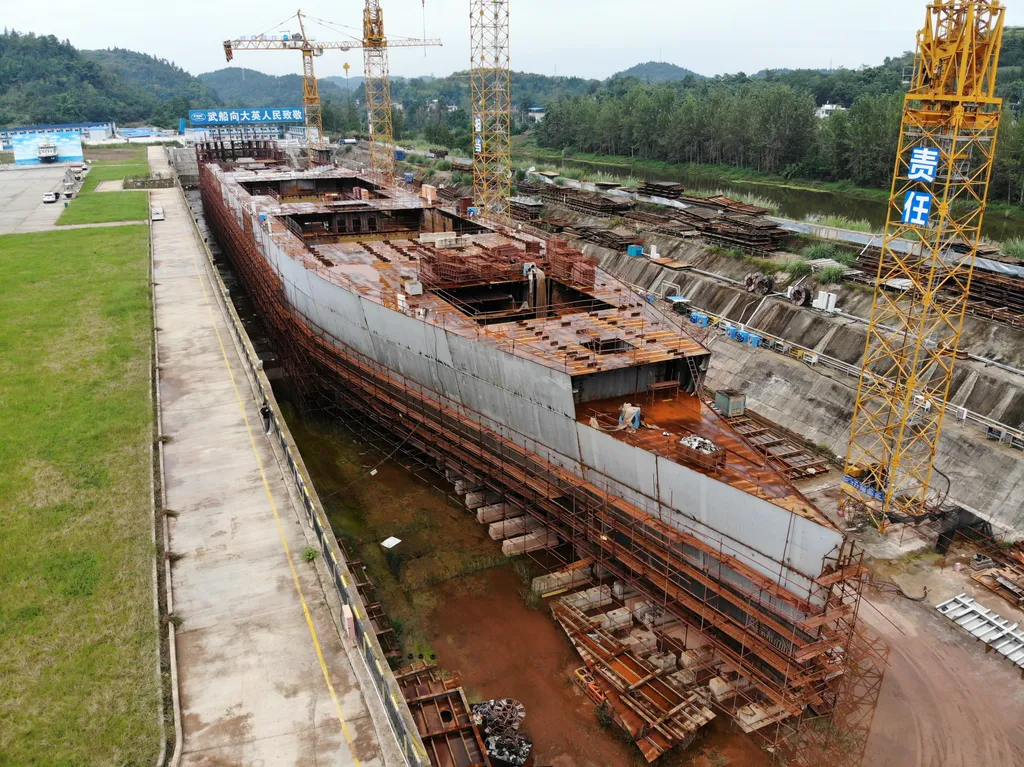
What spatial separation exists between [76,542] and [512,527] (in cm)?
1125

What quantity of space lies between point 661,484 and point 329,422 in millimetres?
17113

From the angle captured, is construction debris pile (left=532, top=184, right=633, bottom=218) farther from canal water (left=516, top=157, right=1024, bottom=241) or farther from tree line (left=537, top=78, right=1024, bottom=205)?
tree line (left=537, top=78, right=1024, bottom=205)

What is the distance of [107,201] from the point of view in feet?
237

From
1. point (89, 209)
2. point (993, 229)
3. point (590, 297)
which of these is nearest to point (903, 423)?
point (590, 297)

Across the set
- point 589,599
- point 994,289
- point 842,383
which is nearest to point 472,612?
point 589,599

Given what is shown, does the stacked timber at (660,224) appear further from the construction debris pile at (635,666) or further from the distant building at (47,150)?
the distant building at (47,150)

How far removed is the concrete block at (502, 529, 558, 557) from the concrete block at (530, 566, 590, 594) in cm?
116

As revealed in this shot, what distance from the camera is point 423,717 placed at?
14875mm

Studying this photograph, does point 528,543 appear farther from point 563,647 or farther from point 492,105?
point 492,105

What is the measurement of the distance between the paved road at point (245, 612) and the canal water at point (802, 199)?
2049 inches

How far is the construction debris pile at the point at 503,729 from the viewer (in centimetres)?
1416

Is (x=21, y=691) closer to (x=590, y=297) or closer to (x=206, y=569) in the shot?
(x=206, y=569)

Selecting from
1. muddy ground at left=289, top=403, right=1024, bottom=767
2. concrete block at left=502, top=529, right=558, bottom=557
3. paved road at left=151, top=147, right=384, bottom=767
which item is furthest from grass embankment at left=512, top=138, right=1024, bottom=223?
paved road at left=151, top=147, right=384, bottom=767

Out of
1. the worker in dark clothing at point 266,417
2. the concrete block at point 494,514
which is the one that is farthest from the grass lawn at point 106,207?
the concrete block at point 494,514
